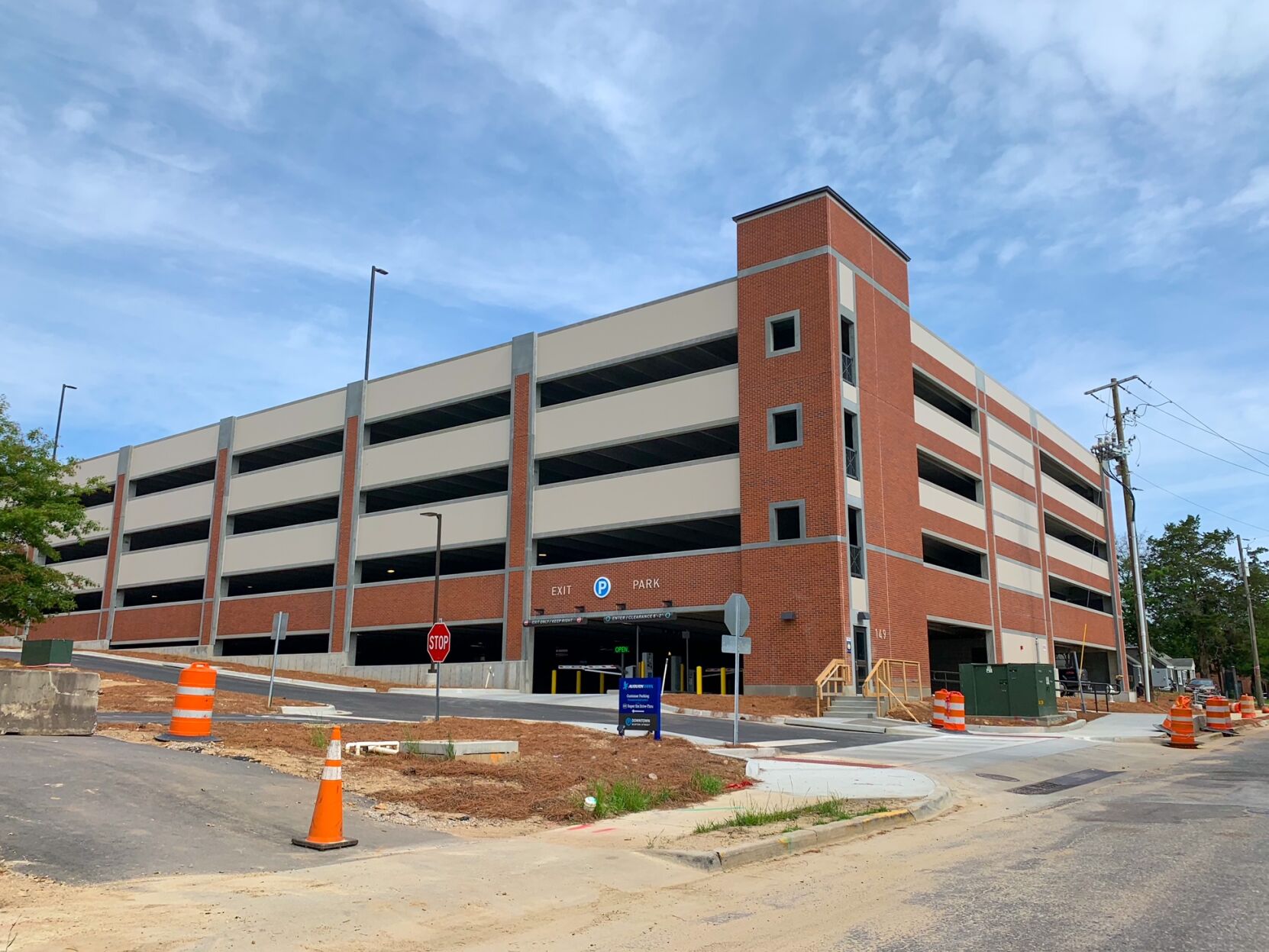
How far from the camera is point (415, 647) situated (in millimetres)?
58156

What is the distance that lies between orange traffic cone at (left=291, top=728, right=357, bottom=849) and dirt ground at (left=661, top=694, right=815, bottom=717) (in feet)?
77.1

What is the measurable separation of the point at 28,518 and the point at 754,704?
26088 mm

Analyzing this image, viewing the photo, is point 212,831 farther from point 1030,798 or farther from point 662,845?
point 1030,798

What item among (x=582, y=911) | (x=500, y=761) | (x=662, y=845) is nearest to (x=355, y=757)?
(x=500, y=761)

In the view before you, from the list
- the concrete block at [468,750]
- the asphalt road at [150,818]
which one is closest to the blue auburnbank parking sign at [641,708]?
the concrete block at [468,750]

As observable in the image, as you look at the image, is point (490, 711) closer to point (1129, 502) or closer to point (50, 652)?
point (50, 652)

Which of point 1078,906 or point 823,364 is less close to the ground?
point 823,364

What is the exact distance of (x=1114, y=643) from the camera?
215ft

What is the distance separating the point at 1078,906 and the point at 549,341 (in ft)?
129

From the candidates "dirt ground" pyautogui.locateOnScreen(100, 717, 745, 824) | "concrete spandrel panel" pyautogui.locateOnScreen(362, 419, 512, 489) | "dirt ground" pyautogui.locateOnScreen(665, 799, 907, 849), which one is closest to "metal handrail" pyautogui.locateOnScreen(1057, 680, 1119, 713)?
"dirt ground" pyautogui.locateOnScreen(100, 717, 745, 824)

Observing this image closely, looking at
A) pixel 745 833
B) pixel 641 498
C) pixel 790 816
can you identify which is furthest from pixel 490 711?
pixel 745 833

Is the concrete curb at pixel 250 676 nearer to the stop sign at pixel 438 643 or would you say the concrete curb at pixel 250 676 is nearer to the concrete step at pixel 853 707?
the stop sign at pixel 438 643

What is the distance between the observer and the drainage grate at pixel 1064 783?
552 inches

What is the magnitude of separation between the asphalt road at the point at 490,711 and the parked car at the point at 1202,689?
137 feet
